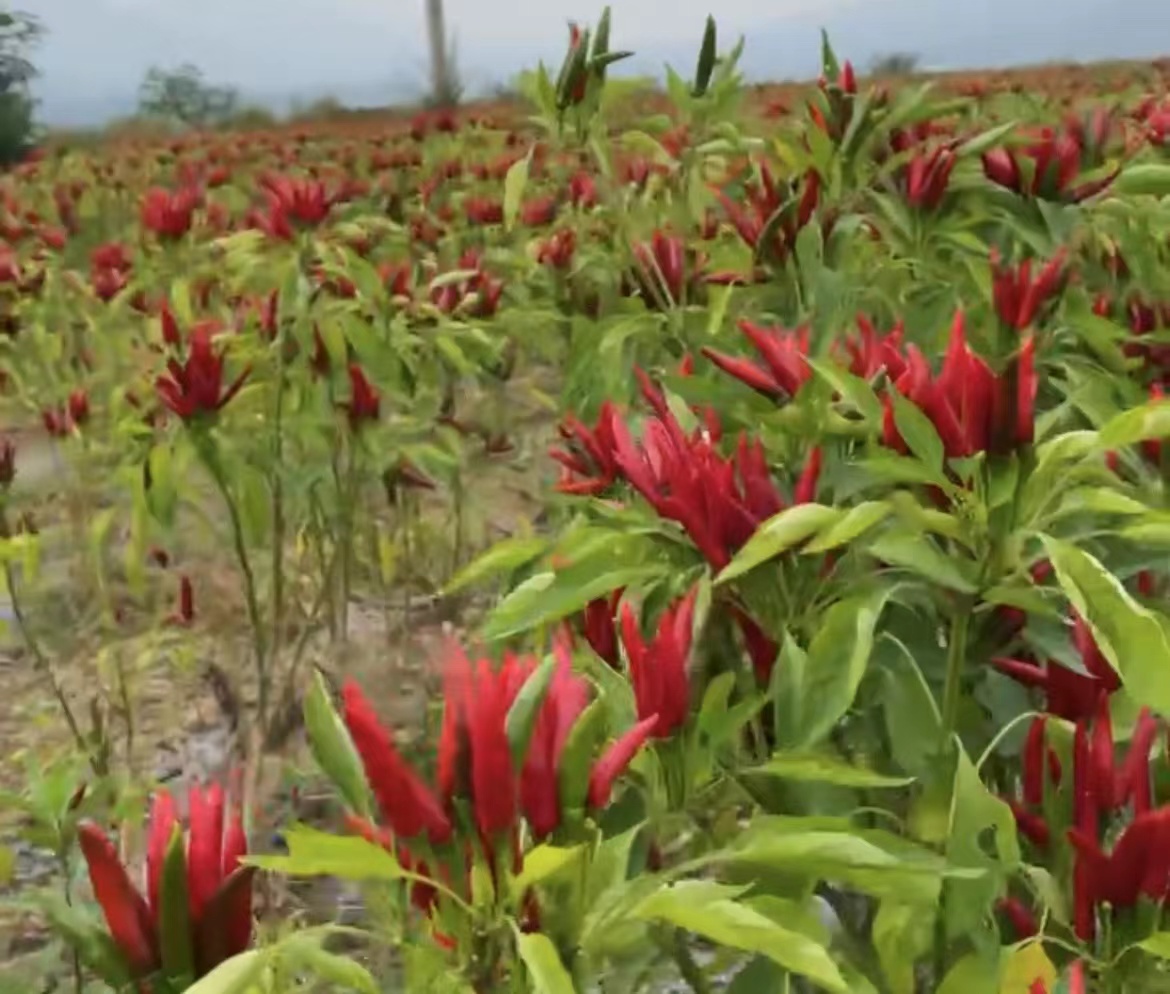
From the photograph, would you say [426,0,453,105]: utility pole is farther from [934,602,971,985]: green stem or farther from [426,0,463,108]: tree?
[934,602,971,985]: green stem

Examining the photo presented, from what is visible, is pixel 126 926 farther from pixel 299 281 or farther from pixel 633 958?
pixel 299 281

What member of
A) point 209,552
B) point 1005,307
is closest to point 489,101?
point 209,552

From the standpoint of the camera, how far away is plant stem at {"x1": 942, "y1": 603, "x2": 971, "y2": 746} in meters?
1.00

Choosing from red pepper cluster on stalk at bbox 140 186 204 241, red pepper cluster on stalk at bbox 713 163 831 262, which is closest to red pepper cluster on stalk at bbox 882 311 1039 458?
red pepper cluster on stalk at bbox 713 163 831 262

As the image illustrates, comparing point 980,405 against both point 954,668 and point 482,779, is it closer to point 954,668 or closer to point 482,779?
point 954,668

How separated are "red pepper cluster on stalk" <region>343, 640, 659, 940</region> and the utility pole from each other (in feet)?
57.9

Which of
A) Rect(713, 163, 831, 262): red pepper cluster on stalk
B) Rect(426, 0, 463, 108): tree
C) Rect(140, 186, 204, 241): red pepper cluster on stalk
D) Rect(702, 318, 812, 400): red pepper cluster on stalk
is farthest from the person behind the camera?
Rect(426, 0, 463, 108): tree

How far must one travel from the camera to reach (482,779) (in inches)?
28.6

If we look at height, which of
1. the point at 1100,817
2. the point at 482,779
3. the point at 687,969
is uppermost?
the point at 482,779

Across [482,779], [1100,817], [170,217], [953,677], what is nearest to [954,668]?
[953,677]

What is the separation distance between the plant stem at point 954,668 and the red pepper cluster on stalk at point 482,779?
293 millimetres

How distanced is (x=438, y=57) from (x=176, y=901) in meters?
18.6

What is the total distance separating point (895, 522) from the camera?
1.03 m

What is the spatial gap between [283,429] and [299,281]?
0.34m
